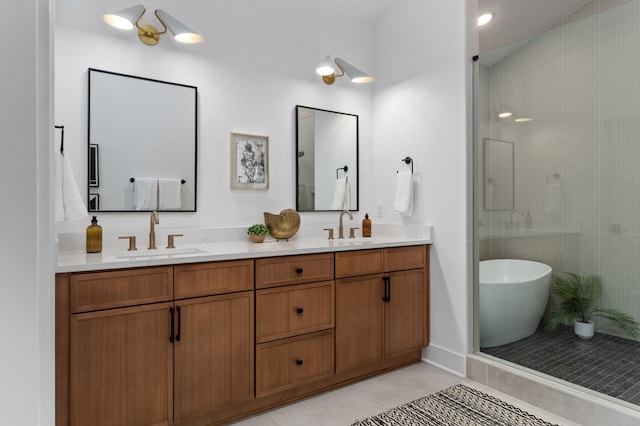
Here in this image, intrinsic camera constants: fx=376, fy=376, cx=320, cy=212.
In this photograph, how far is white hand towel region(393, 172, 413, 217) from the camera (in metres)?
3.01

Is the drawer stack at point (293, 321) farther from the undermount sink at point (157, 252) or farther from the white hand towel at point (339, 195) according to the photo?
the white hand towel at point (339, 195)

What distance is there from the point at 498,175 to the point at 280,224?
1574 millimetres

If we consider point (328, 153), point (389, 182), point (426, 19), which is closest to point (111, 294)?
point (328, 153)

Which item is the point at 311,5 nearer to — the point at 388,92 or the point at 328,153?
the point at 388,92

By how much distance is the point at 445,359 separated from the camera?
2.77 meters

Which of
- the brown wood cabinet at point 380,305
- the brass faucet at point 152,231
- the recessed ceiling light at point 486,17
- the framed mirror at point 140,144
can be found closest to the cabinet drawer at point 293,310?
the brown wood cabinet at point 380,305

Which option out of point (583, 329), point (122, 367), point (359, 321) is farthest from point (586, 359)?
point (122, 367)

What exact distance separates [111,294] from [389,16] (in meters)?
3.06

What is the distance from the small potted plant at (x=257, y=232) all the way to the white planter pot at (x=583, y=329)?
201 cm

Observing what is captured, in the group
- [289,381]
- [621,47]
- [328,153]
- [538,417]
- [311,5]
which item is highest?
[311,5]

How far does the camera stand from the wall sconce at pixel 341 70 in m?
2.97

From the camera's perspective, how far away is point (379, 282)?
2621mm

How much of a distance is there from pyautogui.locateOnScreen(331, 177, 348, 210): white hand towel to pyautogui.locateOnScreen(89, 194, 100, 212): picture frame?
1.76 meters

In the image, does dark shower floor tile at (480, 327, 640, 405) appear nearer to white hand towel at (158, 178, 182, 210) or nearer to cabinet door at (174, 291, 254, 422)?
cabinet door at (174, 291, 254, 422)
